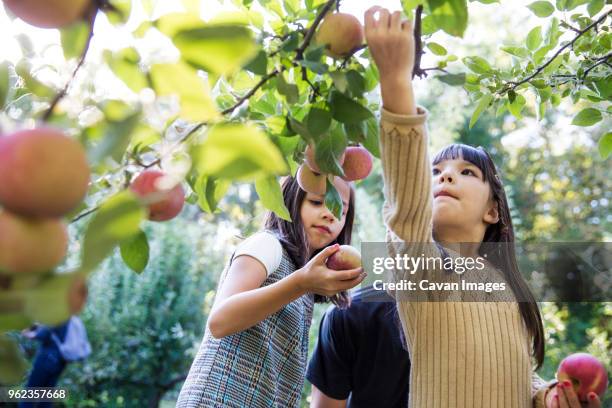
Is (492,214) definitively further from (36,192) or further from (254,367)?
(36,192)

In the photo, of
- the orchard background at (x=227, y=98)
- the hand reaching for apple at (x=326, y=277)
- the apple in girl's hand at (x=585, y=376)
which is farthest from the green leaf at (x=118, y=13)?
the apple in girl's hand at (x=585, y=376)

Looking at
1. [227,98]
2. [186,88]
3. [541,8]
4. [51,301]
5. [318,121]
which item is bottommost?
[51,301]

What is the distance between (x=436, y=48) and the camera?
0.74 m

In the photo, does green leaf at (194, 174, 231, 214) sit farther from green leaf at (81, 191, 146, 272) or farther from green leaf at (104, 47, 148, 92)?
green leaf at (81, 191, 146, 272)

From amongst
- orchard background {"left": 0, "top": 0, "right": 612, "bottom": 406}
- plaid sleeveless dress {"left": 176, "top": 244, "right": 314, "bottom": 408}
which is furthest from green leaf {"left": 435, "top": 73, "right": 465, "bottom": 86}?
plaid sleeveless dress {"left": 176, "top": 244, "right": 314, "bottom": 408}

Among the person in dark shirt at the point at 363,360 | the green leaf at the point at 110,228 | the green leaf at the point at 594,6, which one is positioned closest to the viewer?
the green leaf at the point at 110,228

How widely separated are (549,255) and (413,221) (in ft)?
14.1

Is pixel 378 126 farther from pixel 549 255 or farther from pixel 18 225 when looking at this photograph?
pixel 549 255

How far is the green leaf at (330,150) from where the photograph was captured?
24.6 inches

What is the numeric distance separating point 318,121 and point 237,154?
258 mm

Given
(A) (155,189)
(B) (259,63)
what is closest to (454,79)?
(B) (259,63)

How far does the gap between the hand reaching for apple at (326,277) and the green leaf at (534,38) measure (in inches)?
16.1

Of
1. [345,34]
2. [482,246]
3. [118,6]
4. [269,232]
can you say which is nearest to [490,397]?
[482,246]

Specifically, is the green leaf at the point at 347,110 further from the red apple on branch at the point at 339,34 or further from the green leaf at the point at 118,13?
the green leaf at the point at 118,13
